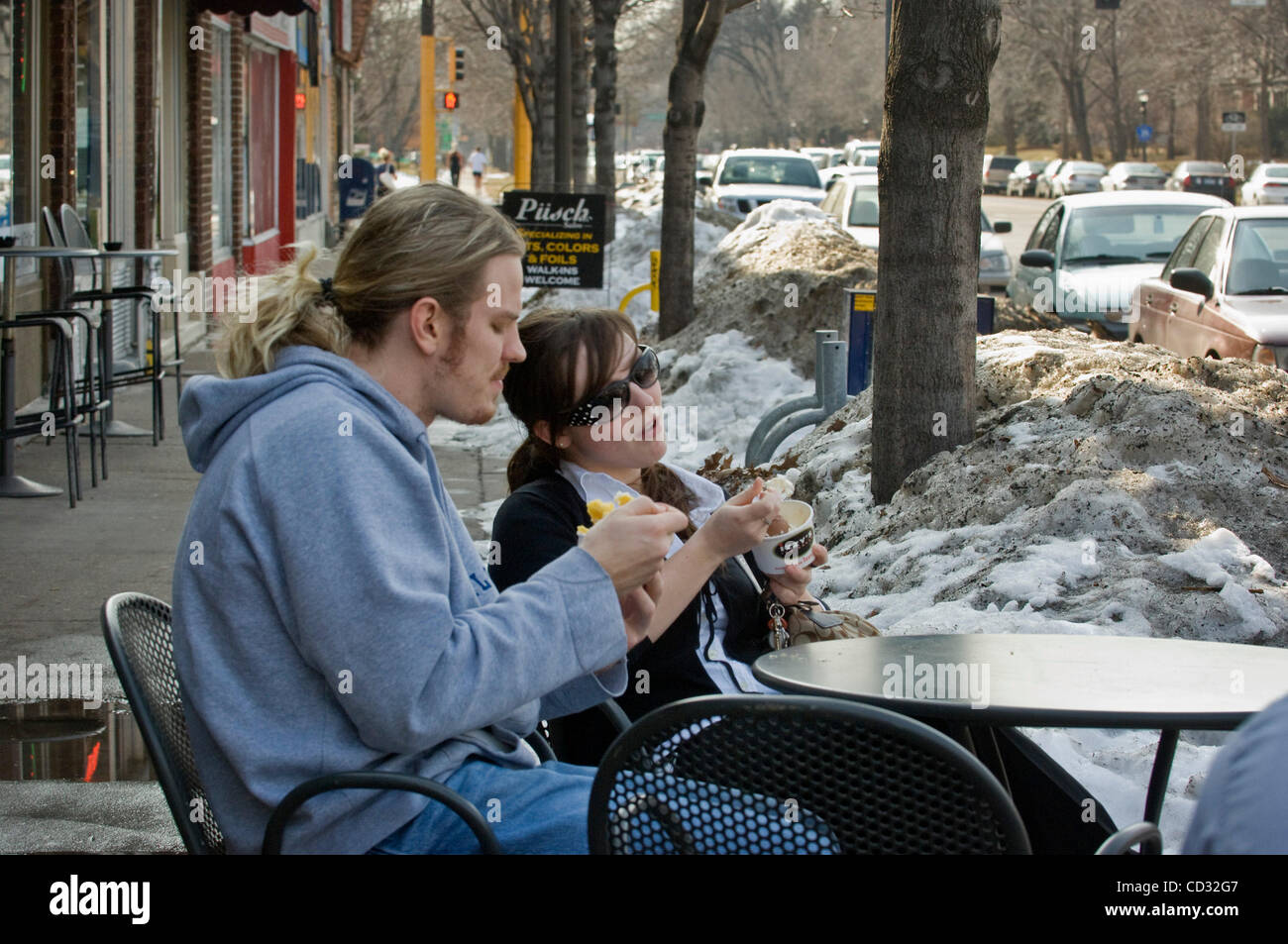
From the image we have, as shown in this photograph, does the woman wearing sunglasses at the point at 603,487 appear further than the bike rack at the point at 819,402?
No

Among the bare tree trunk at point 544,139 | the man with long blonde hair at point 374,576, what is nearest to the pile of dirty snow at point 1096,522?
the man with long blonde hair at point 374,576

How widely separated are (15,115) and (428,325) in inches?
337

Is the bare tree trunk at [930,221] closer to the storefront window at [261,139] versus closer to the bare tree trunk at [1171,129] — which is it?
the storefront window at [261,139]

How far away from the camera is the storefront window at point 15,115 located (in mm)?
9680

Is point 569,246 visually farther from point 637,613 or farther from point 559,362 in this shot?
point 637,613

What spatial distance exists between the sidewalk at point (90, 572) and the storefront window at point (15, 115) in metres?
1.54

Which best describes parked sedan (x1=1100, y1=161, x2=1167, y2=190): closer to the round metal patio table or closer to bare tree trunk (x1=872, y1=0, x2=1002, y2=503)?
bare tree trunk (x1=872, y1=0, x2=1002, y2=503)

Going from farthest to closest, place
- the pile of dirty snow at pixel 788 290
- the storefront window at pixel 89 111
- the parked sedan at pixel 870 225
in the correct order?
the parked sedan at pixel 870 225 → the pile of dirty snow at pixel 788 290 → the storefront window at pixel 89 111

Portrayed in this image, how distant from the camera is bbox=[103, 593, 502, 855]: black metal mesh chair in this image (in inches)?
87.5

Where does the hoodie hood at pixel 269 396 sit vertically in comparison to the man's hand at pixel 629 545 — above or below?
above

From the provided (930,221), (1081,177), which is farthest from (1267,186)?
(930,221)

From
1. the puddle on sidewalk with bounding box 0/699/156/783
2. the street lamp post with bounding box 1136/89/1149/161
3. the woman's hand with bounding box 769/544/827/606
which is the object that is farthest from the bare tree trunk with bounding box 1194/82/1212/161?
the woman's hand with bounding box 769/544/827/606

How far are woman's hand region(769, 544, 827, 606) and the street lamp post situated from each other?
66666mm
